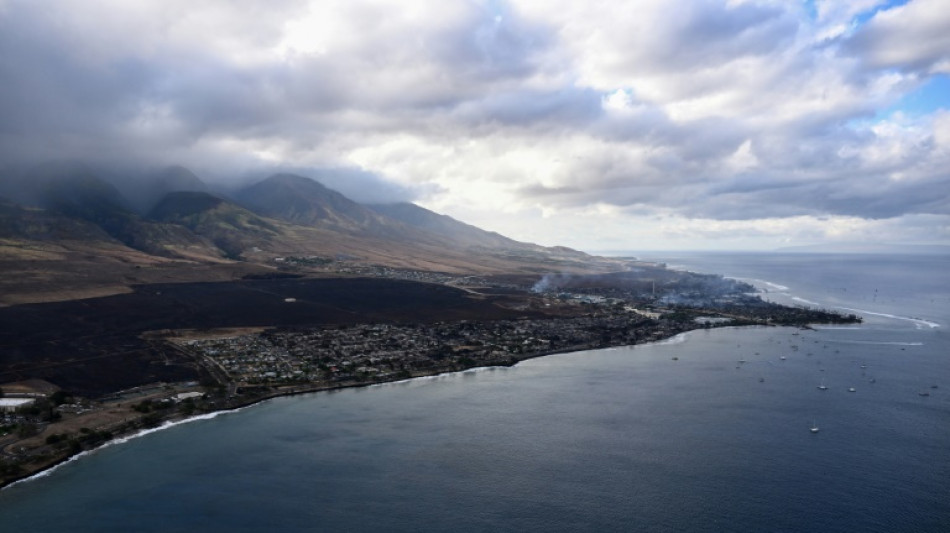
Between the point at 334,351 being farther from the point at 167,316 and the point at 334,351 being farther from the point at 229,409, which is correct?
the point at 167,316

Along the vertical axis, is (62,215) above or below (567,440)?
above

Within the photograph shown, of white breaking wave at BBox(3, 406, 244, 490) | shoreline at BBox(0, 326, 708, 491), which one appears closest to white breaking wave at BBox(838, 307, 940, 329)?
shoreline at BBox(0, 326, 708, 491)

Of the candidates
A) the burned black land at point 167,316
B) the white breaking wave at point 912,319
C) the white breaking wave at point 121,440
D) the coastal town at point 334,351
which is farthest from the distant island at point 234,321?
the white breaking wave at point 912,319

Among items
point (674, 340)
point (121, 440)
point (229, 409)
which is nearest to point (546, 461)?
point (229, 409)

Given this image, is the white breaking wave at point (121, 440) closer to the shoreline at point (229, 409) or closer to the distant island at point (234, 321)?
the shoreline at point (229, 409)

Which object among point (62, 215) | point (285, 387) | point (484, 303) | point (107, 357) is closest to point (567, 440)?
point (285, 387)

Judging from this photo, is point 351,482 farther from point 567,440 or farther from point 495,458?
point 567,440
